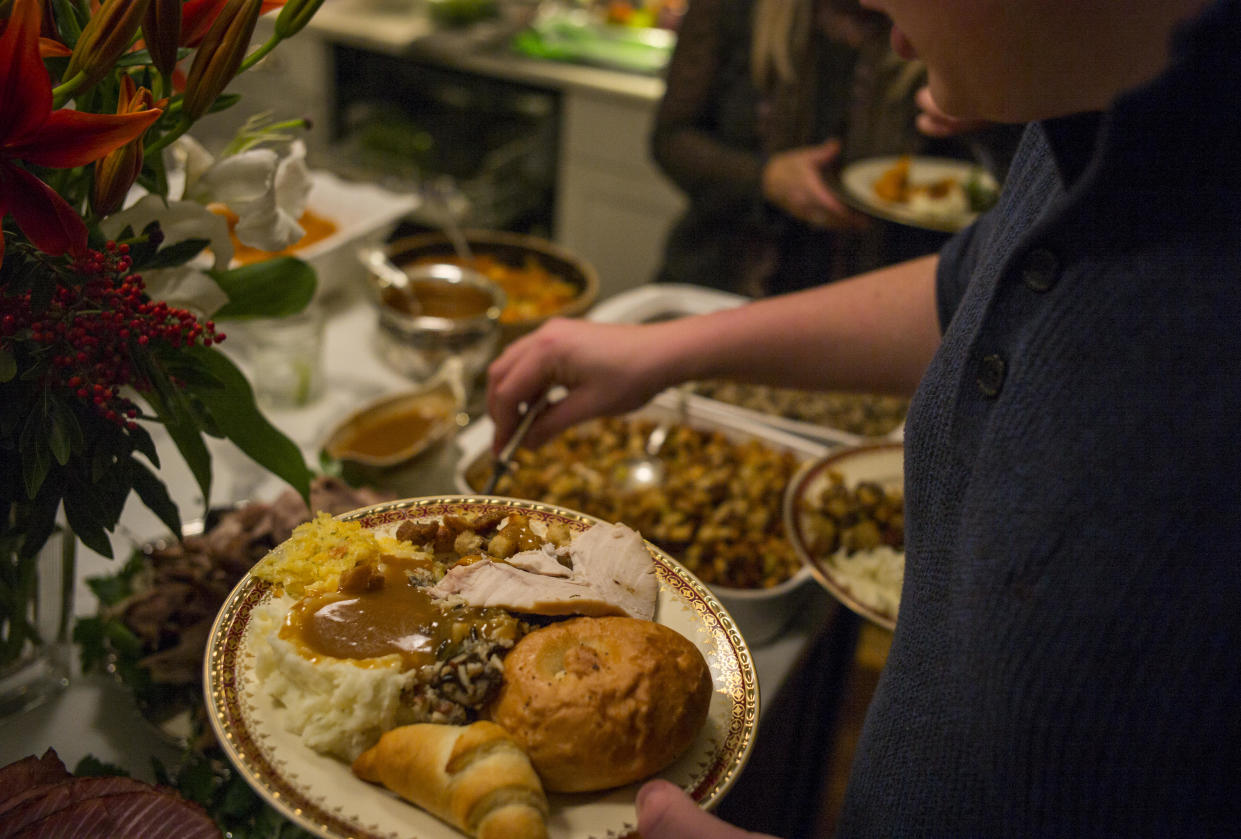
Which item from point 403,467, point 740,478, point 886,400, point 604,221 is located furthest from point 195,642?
point 604,221

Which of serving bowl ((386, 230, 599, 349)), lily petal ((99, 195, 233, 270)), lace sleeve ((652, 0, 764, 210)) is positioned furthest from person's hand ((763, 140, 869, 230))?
lily petal ((99, 195, 233, 270))

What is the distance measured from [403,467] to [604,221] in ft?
8.90

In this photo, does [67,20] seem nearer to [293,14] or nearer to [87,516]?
[293,14]

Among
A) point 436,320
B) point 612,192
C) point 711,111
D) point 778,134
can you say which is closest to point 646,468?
point 436,320

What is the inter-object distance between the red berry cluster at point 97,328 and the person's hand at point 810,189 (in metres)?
1.74

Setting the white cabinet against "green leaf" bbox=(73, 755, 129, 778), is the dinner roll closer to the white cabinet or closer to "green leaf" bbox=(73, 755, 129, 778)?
"green leaf" bbox=(73, 755, 129, 778)

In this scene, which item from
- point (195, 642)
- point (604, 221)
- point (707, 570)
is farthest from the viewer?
point (604, 221)

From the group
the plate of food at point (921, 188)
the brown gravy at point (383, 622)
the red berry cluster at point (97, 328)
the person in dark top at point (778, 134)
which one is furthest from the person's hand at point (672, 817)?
the person in dark top at point (778, 134)

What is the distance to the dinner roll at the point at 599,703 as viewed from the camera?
526 mm

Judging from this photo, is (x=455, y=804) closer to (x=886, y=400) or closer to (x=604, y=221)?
(x=886, y=400)

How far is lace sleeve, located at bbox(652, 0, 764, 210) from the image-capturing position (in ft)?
7.72

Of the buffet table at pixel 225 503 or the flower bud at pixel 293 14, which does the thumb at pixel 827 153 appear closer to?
the buffet table at pixel 225 503

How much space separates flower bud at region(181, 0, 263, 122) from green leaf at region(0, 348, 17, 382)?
19cm

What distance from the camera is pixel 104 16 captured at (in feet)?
1.79
